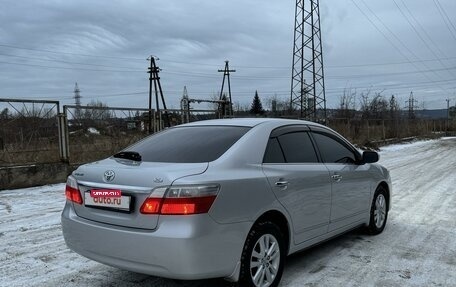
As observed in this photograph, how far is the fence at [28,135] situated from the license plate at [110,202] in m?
7.67

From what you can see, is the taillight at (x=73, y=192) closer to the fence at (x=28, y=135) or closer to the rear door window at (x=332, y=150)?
the rear door window at (x=332, y=150)

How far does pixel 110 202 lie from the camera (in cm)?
377

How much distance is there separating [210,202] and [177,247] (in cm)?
42

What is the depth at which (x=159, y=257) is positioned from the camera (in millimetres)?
3467

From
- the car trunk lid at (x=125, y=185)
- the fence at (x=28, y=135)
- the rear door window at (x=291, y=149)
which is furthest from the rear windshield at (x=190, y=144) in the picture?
the fence at (x=28, y=135)

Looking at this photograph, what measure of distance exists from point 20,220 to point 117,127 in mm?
6467

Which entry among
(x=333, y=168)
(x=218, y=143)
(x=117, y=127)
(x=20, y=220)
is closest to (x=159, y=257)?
(x=218, y=143)

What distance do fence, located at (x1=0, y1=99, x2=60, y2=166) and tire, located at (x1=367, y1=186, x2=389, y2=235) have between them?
324 inches

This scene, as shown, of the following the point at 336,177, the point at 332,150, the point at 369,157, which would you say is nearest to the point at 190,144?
the point at 336,177

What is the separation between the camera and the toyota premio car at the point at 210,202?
3.48 meters

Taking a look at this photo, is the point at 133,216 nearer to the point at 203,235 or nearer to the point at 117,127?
the point at 203,235

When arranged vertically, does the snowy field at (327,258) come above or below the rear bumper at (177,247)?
below

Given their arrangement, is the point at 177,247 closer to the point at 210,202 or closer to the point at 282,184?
the point at 210,202

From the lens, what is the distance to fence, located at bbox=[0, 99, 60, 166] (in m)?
10.7
